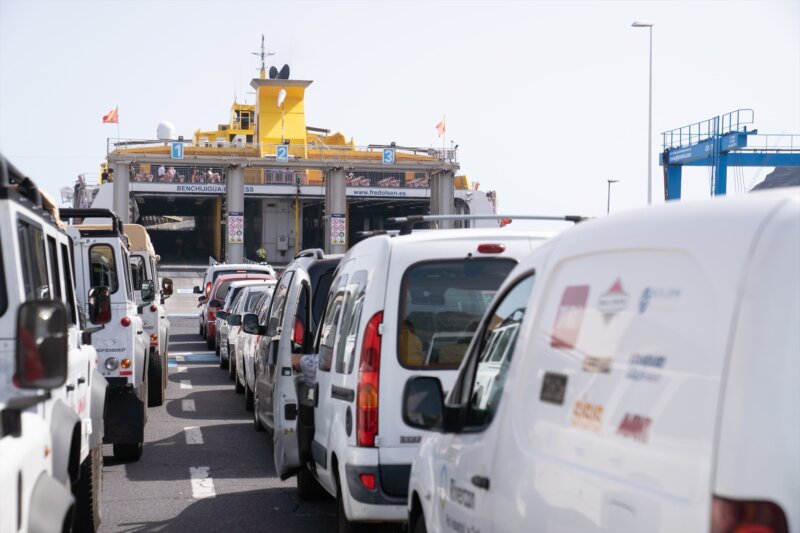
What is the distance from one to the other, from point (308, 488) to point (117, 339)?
113 inches

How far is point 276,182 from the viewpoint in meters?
70.9

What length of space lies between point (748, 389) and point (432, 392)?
Result: 84.8 inches

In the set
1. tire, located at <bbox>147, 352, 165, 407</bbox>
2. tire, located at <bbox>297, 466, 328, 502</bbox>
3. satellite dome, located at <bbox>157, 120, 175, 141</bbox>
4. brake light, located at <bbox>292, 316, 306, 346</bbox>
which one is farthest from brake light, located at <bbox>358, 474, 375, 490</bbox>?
satellite dome, located at <bbox>157, 120, 175, 141</bbox>

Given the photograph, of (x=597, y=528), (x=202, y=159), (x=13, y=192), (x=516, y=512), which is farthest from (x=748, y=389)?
(x=202, y=159)

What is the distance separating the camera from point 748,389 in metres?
2.58

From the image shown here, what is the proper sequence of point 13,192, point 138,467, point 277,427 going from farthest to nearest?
point 138,467
point 277,427
point 13,192

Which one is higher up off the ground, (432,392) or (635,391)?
(635,391)

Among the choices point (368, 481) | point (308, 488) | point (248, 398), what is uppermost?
point (368, 481)

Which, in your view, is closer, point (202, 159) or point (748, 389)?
point (748, 389)

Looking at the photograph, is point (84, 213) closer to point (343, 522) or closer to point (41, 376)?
point (343, 522)

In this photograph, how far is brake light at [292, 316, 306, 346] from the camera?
9.28m

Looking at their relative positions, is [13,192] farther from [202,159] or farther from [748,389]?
[202,159]

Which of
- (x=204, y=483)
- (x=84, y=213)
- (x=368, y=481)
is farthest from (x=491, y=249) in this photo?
(x=204, y=483)

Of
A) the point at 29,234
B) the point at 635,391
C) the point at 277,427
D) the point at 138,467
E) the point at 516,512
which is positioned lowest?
the point at 138,467
